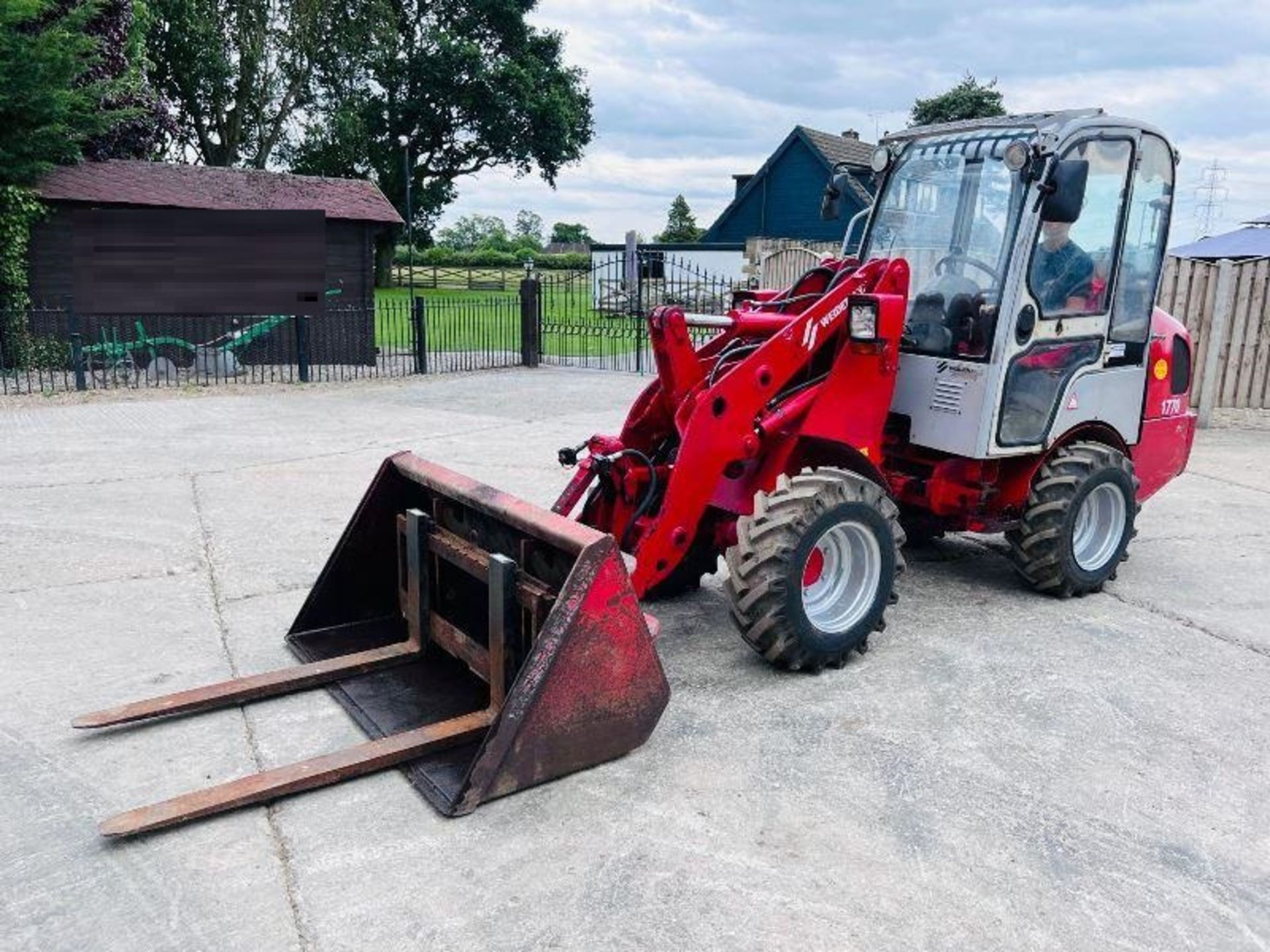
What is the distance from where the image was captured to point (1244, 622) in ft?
17.8

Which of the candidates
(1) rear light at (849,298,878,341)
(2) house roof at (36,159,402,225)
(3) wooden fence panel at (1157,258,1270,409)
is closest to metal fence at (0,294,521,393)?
(2) house roof at (36,159,402,225)

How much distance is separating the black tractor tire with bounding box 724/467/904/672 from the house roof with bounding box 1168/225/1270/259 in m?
12.6

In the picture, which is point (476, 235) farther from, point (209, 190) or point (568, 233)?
point (209, 190)

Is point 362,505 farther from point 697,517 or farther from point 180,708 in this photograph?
point 697,517

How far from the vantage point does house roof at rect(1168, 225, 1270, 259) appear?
15.1 m

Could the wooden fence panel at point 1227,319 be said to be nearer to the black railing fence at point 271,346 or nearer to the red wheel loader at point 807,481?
the black railing fence at point 271,346

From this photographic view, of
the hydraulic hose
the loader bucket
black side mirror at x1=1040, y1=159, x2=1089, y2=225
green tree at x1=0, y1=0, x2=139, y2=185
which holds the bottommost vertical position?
the loader bucket

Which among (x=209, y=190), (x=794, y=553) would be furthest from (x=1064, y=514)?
(x=209, y=190)

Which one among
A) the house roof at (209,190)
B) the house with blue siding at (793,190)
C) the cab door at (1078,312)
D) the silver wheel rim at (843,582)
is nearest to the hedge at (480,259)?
the house with blue siding at (793,190)

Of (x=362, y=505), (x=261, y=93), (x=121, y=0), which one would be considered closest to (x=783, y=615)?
(x=362, y=505)

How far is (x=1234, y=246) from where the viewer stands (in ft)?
52.1

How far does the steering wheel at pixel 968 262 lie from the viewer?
5.05 metres

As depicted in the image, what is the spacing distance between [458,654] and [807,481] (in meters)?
1.63

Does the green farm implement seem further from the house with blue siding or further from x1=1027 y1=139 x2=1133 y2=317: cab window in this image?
the house with blue siding
